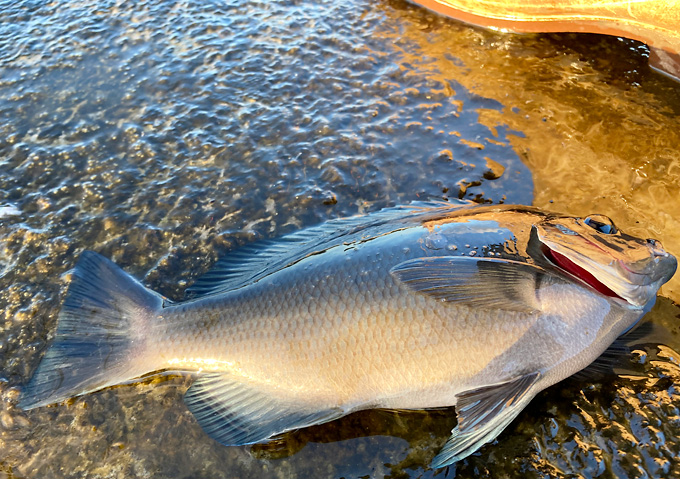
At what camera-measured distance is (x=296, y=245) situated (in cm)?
274

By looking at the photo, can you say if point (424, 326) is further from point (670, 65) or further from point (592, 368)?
point (670, 65)

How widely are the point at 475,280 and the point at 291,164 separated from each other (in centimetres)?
198

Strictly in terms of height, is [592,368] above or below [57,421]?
above

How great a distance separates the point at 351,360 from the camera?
222 centimetres

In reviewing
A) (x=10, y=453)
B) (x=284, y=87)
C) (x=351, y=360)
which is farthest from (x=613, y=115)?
(x=10, y=453)

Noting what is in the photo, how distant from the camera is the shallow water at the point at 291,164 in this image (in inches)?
91.2

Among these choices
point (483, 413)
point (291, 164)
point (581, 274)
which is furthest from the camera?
point (291, 164)

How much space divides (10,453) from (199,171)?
7.08 feet

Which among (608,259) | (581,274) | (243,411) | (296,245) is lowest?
(243,411)

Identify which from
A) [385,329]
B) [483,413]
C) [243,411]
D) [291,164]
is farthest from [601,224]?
[291,164]

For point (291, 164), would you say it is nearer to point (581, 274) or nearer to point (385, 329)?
point (385, 329)

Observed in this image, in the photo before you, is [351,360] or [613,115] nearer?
[351,360]

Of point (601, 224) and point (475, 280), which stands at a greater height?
point (601, 224)

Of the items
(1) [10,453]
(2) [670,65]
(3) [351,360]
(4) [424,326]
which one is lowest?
(1) [10,453]
